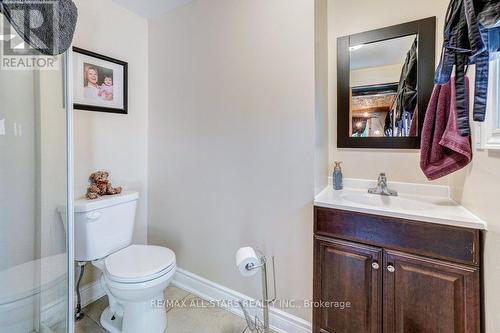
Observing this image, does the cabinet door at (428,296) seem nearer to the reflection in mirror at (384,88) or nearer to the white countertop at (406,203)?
the white countertop at (406,203)

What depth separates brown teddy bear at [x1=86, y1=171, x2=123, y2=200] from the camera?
1.64 metres

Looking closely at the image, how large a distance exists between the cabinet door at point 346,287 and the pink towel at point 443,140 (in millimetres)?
525

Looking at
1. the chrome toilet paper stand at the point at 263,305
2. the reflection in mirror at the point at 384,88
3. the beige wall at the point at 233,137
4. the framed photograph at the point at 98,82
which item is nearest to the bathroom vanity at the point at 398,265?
the beige wall at the point at 233,137

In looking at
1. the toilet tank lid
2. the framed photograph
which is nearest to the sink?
the toilet tank lid

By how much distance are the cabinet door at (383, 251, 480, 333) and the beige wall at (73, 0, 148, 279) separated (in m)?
1.89

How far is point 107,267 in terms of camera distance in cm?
134

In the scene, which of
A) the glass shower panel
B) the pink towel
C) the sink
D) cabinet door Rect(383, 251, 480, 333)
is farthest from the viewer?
the sink

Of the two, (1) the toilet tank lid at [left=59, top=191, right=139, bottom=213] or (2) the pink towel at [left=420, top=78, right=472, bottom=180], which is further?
(1) the toilet tank lid at [left=59, top=191, right=139, bottom=213]

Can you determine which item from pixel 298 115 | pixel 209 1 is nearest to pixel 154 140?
pixel 209 1

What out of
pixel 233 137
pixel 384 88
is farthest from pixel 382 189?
pixel 233 137

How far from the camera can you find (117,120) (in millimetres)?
1876

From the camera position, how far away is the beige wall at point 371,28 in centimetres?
138

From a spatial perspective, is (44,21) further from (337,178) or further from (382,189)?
(382,189)

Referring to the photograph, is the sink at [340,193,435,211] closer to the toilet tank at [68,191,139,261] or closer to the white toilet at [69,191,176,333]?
the white toilet at [69,191,176,333]
